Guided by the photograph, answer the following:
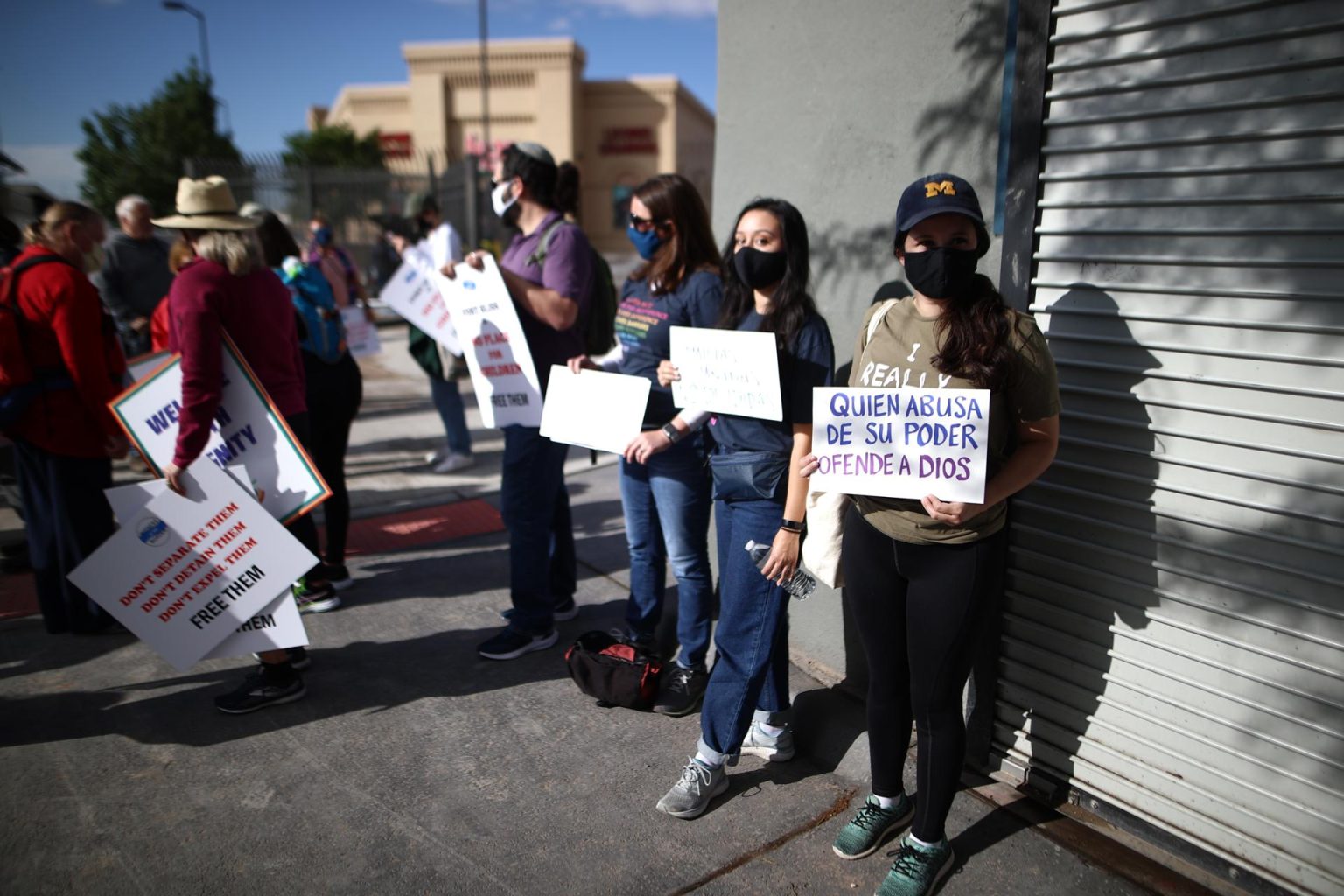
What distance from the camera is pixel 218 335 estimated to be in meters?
3.49

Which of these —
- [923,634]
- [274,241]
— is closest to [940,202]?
[923,634]

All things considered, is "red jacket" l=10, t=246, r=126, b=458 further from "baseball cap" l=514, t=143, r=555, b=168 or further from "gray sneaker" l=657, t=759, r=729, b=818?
"gray sneaker" l=657, t=759, r=729, b=818

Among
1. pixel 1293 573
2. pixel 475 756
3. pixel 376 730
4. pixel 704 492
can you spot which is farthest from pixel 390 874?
pixel 1293 573

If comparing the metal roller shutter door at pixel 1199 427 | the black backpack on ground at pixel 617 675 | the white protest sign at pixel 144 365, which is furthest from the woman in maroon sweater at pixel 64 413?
the metal roller shutter door at pixel 1199 427

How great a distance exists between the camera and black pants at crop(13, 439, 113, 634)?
4.11 metres

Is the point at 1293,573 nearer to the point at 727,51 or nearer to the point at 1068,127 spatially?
the point at 1068,127

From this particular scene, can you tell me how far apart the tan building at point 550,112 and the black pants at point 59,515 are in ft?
137

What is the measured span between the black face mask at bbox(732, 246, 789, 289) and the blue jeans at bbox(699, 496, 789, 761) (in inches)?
29.4

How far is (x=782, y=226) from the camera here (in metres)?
2.83

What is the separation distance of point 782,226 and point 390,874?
7.92ft

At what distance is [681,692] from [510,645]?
95 cm

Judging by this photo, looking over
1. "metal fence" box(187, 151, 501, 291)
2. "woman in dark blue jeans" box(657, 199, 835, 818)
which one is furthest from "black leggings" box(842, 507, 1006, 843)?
"metal fence" box(187, 151, 501, 291)

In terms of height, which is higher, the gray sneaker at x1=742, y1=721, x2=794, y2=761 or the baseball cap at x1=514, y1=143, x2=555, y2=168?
the baseball cap at x1=514, y1=143, x2=555, y2=168

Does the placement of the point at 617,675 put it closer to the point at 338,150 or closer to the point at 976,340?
the point at 976,340
